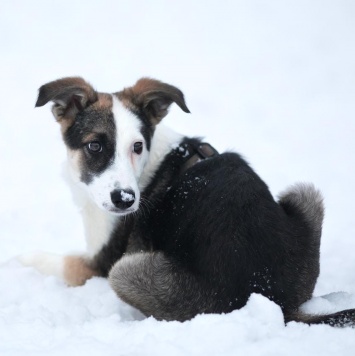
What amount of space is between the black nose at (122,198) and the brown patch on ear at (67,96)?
3.31ft

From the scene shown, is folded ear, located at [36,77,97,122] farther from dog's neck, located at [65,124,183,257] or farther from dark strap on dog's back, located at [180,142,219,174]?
dark strap on dog's back, located at [180,142,219,174]

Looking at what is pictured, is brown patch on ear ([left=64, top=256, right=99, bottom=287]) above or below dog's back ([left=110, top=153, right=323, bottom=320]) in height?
below

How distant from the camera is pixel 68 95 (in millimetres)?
5422

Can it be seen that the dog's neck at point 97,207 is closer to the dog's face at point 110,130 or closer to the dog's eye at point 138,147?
the dog's face at point 110,130

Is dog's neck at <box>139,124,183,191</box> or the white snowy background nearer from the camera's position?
the white snowy background

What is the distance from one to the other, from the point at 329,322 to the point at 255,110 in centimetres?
610

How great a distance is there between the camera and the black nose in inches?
194

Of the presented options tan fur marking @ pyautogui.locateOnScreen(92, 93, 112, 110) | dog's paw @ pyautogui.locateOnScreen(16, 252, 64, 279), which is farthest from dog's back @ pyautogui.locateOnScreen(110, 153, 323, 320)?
dog's paw @ pyautogui.locateOnScreen(16, 252, 64, 279)

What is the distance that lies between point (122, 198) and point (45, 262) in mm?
1569

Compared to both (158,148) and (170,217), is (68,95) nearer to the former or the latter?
(158,148)

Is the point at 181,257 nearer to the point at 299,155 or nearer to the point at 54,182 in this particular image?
the point at 54,182

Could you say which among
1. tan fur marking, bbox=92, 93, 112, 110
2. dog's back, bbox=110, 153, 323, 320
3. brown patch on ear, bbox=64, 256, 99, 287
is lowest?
brown patch on ear, bbox=64, 256, 99, 287

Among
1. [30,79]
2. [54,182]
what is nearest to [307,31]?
[30,79]

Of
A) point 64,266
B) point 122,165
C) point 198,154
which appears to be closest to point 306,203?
point 198,154
